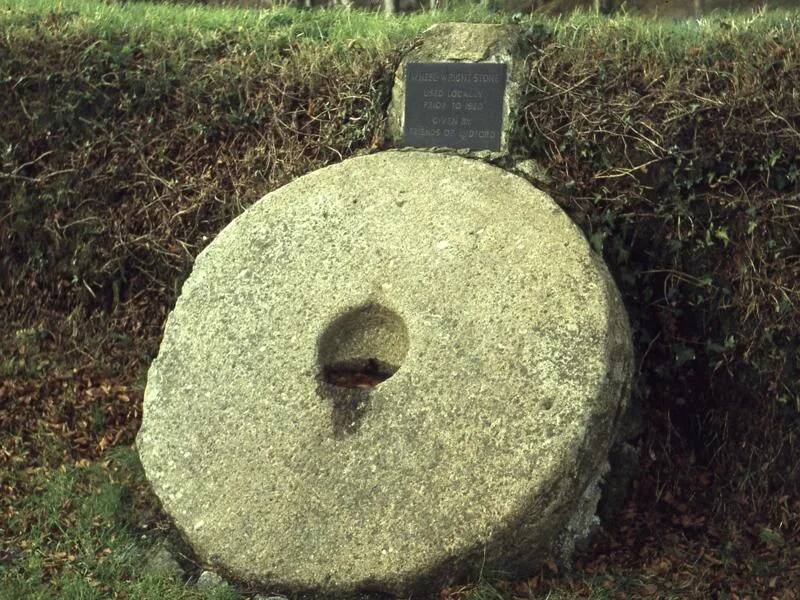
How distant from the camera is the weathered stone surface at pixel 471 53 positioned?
4281 mm

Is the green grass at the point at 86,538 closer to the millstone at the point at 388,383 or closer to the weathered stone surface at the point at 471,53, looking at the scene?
the millstone at the point at 388,383

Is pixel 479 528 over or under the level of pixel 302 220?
under

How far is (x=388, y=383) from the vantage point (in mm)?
3404

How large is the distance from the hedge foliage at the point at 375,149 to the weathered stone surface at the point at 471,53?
0.07m

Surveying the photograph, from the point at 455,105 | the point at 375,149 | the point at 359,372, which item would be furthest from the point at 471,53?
the point at 359,372

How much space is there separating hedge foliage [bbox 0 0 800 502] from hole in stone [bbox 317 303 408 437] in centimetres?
91

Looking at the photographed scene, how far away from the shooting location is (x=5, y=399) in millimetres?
4406

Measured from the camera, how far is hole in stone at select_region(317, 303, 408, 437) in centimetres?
362

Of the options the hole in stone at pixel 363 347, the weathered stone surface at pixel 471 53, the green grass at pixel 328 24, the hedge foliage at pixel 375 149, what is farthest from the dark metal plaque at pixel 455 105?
the hole in stone at pixel 363 347

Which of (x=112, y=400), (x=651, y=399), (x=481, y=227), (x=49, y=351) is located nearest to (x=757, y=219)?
(x=651, y=399)

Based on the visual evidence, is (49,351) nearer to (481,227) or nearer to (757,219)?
(481,227)

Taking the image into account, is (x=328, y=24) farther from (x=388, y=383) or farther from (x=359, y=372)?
(x=388, y=383)

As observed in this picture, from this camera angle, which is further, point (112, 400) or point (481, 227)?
point (112, 400)

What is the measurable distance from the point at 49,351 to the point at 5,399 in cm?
34
